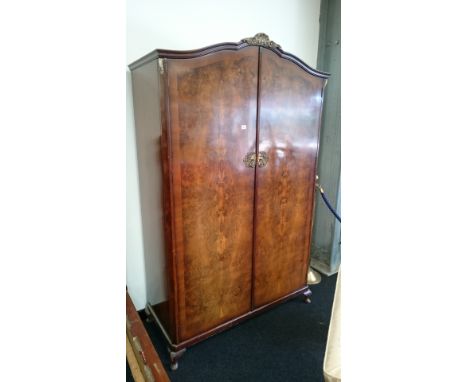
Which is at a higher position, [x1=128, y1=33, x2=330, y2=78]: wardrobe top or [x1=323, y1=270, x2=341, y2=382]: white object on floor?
[x1=128, y1=33, x2=330, y2=78]: wardrobe top

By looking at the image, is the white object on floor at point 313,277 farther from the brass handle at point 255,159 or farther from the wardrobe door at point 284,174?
the brass handle at point 255,159

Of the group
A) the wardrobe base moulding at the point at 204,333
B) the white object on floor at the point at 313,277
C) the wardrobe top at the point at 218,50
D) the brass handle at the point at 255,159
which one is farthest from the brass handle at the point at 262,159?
the white object on floor at the point at 313,277

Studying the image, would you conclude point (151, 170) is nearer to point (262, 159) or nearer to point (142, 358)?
point (262, 159)

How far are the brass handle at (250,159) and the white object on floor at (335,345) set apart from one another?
83 centimetres

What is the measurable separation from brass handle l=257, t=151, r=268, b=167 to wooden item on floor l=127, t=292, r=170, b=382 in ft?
3.68

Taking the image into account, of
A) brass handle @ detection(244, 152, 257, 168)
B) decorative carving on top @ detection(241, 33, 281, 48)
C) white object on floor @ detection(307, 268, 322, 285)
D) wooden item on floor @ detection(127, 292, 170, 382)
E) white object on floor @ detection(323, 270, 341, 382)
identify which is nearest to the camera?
white object on floor @ detection(323, 270, 341, 382)

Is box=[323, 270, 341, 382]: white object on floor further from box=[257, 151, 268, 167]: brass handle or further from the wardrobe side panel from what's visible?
the wardrobe side panel

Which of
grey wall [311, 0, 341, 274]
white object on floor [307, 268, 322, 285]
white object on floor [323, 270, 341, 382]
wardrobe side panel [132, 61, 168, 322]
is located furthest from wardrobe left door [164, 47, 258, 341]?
grey wall [311, 0, 341, 274]

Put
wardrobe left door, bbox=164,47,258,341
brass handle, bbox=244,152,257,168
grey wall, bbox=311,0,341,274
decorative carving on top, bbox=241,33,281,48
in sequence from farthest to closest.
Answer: grey wall, bbox=311,0,341,274, brass handle, bbox=244,152,257,168, decorative carving on top, bbox=241,33,281,48, wardrobe left door, bbox=164,47,258,341

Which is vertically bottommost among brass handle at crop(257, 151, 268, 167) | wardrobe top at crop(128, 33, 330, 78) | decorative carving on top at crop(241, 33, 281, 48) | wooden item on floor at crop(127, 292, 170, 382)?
wooden item on floor at crop(127, 292, 170, 382)

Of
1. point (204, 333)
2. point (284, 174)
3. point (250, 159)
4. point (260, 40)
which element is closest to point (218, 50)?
point (260, 40)

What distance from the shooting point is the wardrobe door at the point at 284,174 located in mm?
1625

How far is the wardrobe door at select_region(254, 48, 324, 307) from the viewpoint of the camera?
1.62m
